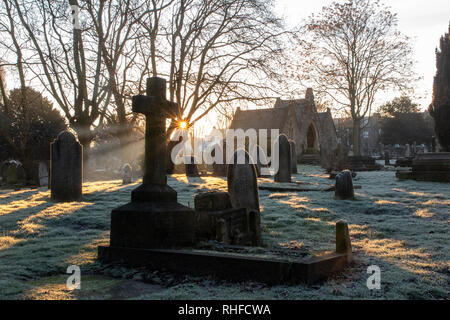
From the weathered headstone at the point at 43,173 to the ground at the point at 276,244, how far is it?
6705 millimetres

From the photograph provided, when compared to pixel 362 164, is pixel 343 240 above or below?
below

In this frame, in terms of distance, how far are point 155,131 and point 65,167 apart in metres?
6.12

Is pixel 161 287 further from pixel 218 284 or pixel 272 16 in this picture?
pixel 272 16

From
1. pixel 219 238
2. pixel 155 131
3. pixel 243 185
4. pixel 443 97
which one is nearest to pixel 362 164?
pixel 443 97

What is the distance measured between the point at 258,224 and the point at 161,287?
2.86 metres

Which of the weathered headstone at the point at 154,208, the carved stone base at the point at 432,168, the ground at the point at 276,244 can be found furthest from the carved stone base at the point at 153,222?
the carved stone base at the point at 432,168

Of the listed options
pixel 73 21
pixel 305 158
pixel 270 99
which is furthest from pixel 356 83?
pixel 73 21

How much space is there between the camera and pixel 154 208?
178 inches

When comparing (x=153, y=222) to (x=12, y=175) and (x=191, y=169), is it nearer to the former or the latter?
(x=12, y=175)

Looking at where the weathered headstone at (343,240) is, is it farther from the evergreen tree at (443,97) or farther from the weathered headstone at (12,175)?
the weathered headstone at (12,175)

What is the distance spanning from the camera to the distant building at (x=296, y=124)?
136 feet

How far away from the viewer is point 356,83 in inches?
1147

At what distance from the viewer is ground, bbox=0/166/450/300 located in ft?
10.9

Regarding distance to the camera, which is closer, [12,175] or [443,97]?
[443,97]
